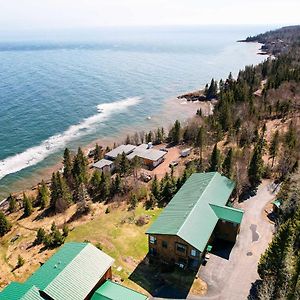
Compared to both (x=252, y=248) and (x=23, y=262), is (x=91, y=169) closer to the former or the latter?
(x=23, y=262)

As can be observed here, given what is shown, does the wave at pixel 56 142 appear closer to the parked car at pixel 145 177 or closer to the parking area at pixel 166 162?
the parking area at pixel 166 162

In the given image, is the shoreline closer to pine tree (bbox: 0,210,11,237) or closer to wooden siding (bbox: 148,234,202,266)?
pine tree (bbox: 0,210,11,237)

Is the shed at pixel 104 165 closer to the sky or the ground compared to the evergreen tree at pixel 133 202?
closer to the ground

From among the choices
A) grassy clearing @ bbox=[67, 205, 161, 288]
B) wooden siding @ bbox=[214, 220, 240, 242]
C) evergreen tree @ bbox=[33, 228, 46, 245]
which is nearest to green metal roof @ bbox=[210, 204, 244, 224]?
wooden siding @ bbox=[214, 220, 240, 242]

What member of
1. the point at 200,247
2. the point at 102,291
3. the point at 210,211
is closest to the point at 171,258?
the point at 200,247

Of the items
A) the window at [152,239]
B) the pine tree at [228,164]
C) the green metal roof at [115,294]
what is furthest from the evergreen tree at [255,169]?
the green metal roof at [115,294]

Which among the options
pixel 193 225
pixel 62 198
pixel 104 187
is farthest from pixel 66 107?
pixel 193 225
